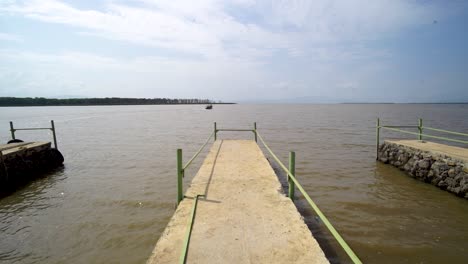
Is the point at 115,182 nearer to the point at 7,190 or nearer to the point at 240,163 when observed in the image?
the point at 7,190

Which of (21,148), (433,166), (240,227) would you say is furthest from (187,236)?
(21,148)

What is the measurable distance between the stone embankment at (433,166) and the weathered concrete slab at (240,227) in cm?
593

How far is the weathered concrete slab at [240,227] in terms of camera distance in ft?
10.6

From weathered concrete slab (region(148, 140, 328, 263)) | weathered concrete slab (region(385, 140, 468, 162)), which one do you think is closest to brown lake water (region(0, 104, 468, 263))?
weathered concrete slab (region(385, 140, 468, 162))

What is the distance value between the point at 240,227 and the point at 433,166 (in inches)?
326

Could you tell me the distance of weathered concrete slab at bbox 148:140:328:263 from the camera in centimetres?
324

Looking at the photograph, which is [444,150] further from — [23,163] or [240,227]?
[23,163]

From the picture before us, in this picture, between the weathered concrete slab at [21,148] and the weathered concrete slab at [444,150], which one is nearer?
the weathered concrete slab at [444,150]

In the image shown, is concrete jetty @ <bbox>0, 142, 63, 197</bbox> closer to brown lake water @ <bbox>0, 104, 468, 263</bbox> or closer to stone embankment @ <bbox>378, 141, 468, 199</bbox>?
brown lake water @ <bbox>0, 104, 468, 263</bbox>

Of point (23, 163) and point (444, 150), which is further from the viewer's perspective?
point (23, 163)

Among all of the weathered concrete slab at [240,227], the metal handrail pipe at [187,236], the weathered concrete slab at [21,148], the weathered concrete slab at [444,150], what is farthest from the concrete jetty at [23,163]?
the weathered concrete slab at [444,150]

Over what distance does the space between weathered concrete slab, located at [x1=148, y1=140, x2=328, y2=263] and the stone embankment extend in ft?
19.5

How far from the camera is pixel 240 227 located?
13.0ft

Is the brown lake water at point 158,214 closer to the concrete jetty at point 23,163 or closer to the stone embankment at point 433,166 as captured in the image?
the stone embankment at point 433,166
